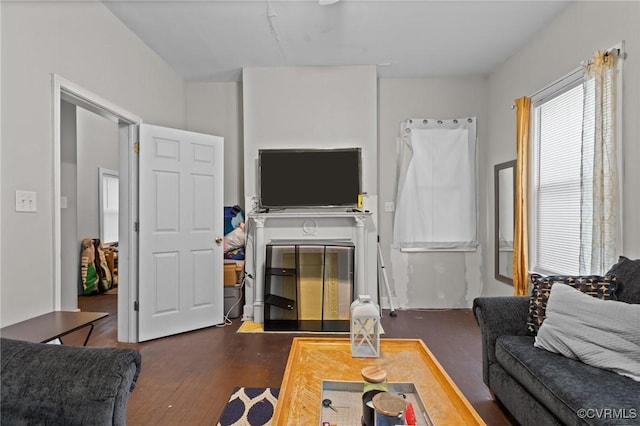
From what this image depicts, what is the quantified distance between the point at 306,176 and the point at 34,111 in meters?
2.37

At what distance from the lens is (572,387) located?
1.45m

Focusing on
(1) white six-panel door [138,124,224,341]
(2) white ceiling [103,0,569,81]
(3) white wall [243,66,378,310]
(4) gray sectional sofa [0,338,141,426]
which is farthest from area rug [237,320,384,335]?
(2) white ceiling [103,0,569,81]

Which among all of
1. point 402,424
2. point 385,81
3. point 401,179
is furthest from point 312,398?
point 385,81

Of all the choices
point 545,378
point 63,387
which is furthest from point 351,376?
point 63,387

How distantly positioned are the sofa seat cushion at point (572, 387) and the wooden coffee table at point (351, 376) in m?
0.43

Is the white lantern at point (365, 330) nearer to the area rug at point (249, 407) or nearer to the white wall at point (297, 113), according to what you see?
the area rug at point (249, 407)

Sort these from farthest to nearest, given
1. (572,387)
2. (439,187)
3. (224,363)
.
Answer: (439,187) < (224,363) < (572,387)

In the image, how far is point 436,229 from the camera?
169 inches

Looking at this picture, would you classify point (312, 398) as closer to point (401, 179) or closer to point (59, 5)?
point (59, 5)

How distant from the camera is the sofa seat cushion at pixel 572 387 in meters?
1.29

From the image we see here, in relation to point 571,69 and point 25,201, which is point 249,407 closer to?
point 25,201

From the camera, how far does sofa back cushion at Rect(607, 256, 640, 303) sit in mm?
1833

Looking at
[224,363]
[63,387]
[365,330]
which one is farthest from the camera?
[224,363]

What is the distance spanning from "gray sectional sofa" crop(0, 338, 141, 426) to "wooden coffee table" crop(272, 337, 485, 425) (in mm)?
551
